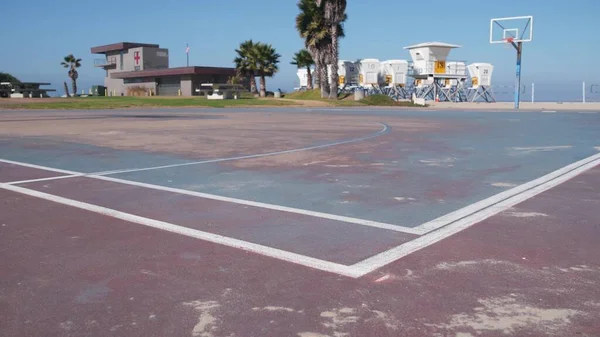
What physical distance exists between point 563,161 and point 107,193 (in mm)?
8223

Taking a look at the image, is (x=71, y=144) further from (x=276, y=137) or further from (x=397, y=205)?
(x=397, y=205)

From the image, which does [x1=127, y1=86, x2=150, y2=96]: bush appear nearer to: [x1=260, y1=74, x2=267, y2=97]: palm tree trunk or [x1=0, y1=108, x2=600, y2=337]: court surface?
[x1=260, y1=74, x2=267, y2=97]: palm tree trunk

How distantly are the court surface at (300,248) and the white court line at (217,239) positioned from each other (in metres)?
0.02

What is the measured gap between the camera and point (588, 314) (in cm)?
355

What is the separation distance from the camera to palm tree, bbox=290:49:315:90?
6589cm

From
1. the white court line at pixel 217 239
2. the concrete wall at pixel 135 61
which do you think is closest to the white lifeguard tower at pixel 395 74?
the concrete wall at pixel 135 61

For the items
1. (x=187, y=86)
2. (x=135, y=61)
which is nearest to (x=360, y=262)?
(x=187, y=86)

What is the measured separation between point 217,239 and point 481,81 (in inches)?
2425

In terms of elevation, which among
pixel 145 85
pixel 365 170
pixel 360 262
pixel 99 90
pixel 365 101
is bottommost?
pixel 360 262

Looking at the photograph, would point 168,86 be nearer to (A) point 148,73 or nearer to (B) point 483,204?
(A) point 148,73

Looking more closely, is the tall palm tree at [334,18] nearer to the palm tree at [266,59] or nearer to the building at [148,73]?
the palm tree at [266,59]

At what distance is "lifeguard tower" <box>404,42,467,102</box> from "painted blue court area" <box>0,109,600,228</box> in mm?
43340

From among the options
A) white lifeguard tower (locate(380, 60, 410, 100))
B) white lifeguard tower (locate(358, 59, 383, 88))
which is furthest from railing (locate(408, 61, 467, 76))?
white lifeguard tower (locate(358, 59, 383, 88))

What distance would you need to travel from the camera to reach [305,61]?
6825 cm
